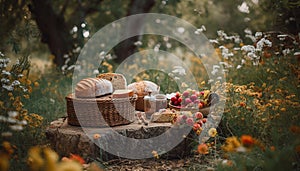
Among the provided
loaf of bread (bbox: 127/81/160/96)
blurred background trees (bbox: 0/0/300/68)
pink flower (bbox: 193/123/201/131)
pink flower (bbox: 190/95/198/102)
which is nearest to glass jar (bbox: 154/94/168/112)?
loaf of bread (bbox: 127/81/160/96)

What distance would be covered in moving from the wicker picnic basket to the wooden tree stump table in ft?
0.25

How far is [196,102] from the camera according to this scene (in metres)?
4.29

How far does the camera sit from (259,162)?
115 inches

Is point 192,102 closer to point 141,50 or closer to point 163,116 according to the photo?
point 163,116

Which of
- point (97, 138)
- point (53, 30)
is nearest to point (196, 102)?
point (97, 138)

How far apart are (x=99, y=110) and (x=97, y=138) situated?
1.03 feet

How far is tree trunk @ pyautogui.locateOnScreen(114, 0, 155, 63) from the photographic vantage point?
8.67 metres

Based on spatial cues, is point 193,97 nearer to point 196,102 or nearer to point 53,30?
point 196,102

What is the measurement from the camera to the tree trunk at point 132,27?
28.5 ft

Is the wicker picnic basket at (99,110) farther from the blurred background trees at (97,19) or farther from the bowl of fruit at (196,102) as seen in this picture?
the blurred background trees at (97,19)

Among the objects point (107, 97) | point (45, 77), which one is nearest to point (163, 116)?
point (107, 97)

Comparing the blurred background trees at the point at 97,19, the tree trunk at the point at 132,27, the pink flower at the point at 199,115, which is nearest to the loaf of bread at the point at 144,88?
the pink flower at the point at 199,115

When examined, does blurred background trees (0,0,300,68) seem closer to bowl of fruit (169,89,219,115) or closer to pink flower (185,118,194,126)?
bowl of fruit (169,89,219,115)

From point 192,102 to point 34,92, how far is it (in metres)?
3.21
